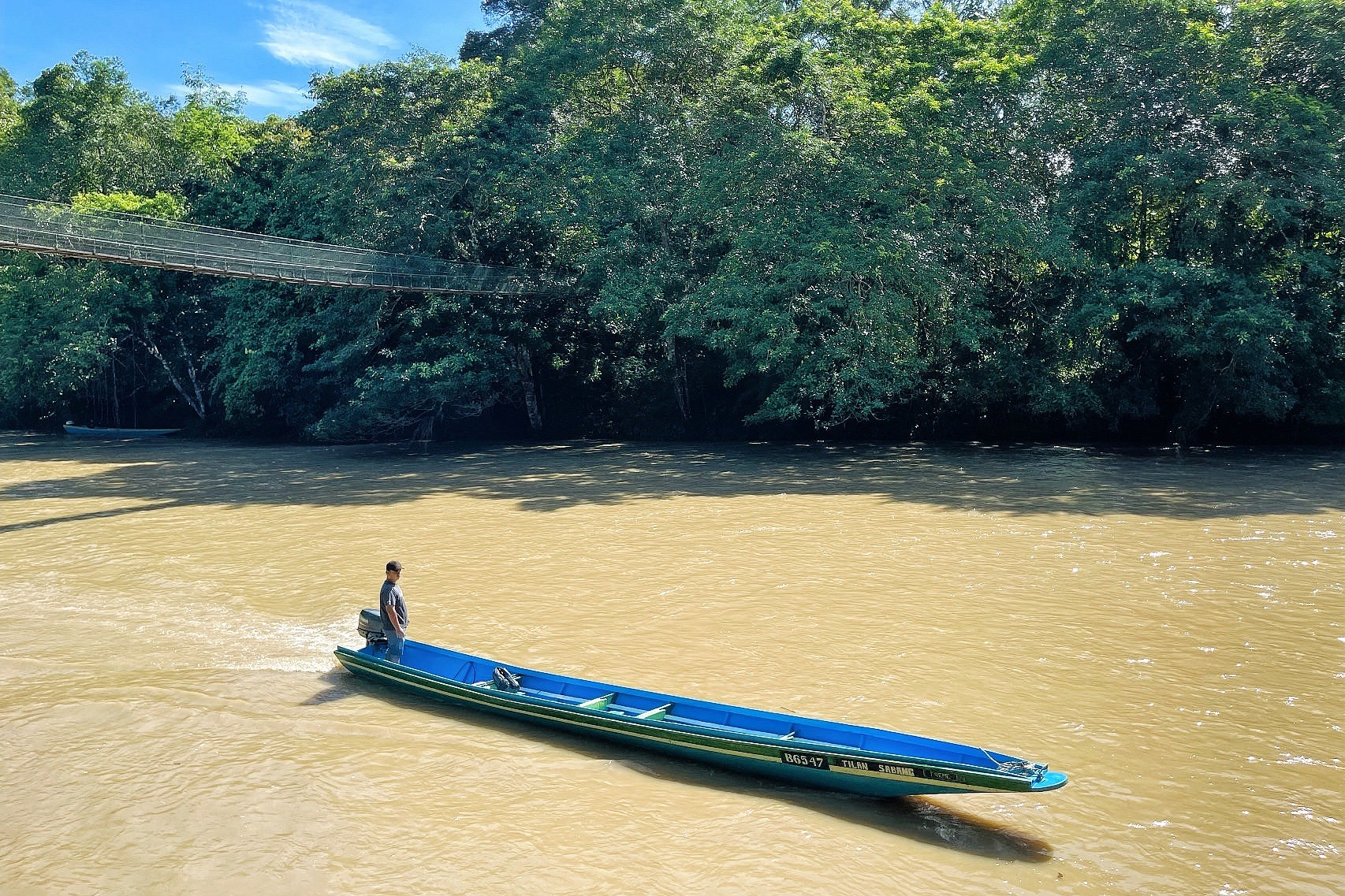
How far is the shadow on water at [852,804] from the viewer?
5754 mm

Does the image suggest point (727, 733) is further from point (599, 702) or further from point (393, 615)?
point (393, 615)

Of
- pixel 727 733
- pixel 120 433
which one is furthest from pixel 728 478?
pixel 120 433

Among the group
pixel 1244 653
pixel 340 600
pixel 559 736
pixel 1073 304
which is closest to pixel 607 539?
pixel 340 600

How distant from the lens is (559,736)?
7488mm

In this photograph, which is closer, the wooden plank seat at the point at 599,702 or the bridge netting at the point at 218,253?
the wooden plank seat at the point at 599,702

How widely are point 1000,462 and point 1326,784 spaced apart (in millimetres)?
15730

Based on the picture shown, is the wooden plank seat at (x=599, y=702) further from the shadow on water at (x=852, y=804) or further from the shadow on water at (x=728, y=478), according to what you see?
the shadow on water at (x=728, y=478)

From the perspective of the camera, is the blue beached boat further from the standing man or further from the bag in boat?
the standing man

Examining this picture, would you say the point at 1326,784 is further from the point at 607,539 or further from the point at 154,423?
the point at 154,423

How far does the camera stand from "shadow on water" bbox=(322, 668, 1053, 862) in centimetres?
575

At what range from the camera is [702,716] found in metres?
7.03

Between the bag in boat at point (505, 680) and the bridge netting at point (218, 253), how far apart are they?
1355cm

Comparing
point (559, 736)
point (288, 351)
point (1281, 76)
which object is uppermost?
point (1281, 76)

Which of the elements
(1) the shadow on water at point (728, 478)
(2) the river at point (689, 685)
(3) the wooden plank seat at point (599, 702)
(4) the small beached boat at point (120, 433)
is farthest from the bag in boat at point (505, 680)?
(4) the small beached boat at point (120, 433)
